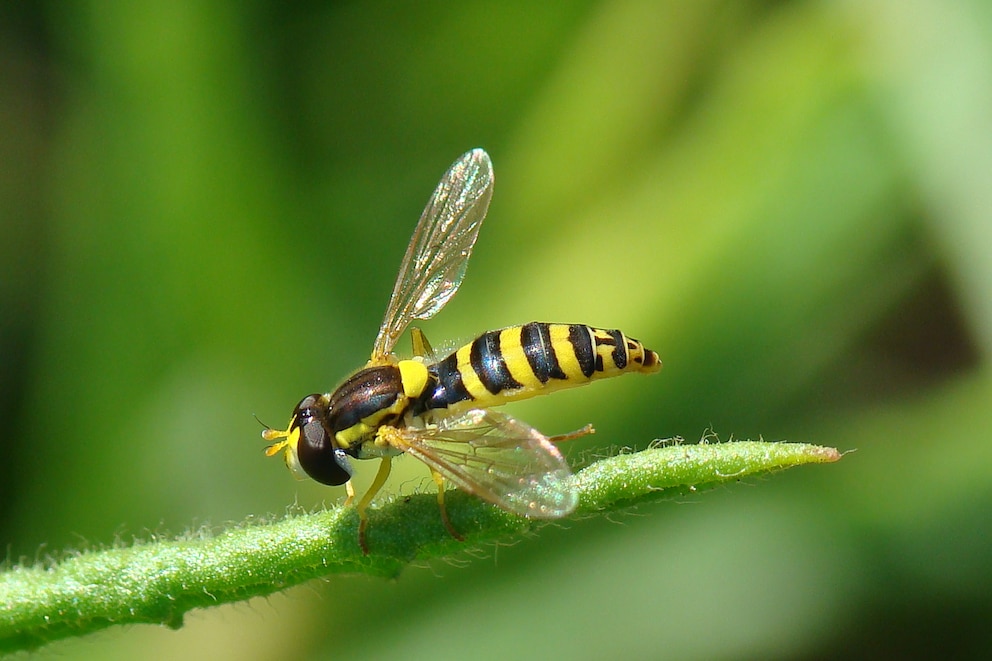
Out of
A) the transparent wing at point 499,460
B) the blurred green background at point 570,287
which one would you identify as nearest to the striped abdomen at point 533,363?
the transparent wing at point 499,460

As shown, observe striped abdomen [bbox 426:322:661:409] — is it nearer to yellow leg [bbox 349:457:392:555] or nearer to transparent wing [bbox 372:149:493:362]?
yellow leg [bbox 349:457:392:555]

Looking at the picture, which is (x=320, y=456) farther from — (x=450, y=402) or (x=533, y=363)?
(x=533, y=363)

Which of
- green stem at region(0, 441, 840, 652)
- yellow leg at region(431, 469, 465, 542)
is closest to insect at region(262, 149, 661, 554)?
yellow leg at region(431, 469, 465, 542)

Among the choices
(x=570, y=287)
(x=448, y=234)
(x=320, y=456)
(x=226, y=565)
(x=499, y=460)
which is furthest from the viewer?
(x=570, y=287)

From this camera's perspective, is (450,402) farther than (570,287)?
No

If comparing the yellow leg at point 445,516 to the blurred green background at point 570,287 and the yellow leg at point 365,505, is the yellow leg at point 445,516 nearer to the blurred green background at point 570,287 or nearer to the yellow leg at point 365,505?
the yellow leg at point 365,505

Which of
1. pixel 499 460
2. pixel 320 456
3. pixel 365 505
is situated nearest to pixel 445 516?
pixel 365 505
